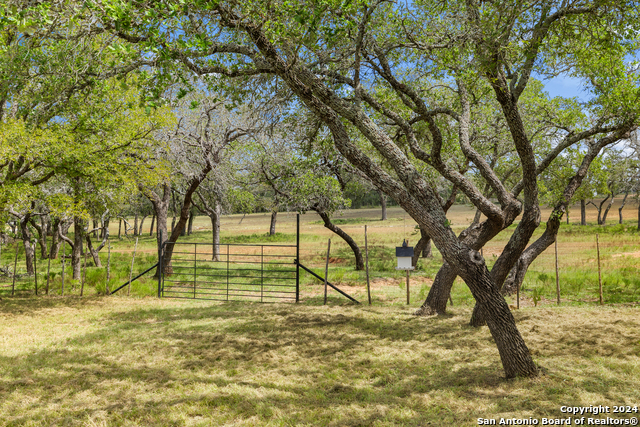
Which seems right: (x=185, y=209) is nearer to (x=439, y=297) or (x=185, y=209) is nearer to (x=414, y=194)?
(x=439, y=297)

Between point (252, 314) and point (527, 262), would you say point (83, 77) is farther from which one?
point (527, 262)

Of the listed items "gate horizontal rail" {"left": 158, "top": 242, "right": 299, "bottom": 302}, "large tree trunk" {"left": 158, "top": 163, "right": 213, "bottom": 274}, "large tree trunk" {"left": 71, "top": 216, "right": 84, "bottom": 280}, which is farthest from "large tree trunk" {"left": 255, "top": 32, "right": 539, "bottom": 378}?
"large tree trunk" {"left": 71, "top": 216, "right": 84, "bottom": 280}

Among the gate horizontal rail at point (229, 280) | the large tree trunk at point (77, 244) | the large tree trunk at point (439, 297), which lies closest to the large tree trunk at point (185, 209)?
the gate horizontal rail at point (229, 280)

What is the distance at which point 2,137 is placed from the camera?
8766 millimetres

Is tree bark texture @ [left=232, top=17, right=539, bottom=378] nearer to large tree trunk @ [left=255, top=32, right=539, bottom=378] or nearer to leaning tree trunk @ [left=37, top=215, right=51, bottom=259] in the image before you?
large tree trunk @ [left=255, top=32, right=539, bottom=378]

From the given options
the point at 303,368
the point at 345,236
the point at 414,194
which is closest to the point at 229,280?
the point at 345,236

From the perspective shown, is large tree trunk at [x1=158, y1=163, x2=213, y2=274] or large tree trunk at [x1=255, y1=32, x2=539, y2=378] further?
large tree trunk at [x1=158, y1=163, x2=213, y2=274]

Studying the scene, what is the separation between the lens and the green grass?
4508mm

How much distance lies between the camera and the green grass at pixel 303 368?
4.51 meters

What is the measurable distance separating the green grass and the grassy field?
23 mm

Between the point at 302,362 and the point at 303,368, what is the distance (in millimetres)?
263

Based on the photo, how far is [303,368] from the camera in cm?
609

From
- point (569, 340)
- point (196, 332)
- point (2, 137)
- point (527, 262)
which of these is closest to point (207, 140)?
point (2, 137)

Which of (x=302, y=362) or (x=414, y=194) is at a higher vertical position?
(x=414, y=194)
